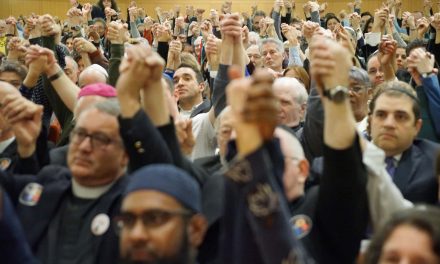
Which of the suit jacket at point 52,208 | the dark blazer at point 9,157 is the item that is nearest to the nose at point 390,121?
the suit jacket at point 52,208

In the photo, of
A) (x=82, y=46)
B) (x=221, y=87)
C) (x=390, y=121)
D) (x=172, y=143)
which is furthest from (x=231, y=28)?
(x=82, y=46)

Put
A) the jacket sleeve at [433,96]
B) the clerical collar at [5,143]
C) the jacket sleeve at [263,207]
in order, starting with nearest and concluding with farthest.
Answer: the jacket sleeve at [263,207], the clerical collar at [5,143], the jacket sleeve at [433,96]

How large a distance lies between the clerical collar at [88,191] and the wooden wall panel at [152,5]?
14.3 m

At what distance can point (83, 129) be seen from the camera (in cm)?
229

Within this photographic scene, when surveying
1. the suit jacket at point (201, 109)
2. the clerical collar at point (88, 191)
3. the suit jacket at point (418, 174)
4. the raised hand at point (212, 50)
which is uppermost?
the clerical collar at point (88, 191)

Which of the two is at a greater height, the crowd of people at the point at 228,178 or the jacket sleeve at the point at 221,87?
the crowd of people at the point at 228,178

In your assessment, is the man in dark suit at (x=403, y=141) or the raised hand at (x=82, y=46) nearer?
the man in dark suit at (x=403, y=141)

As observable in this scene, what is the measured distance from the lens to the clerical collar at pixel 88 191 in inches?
89.7

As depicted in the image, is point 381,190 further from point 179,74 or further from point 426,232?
point 179,74

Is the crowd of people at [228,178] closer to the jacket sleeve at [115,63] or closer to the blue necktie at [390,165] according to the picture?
the blue necktie at [390,165]

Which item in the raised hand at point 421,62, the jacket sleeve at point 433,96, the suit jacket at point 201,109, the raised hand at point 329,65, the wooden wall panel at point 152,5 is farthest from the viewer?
the wooden wall panel at point 152,5

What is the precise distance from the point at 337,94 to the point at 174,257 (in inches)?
26.0

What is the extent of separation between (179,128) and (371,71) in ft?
8.09

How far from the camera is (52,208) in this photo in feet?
7.41
